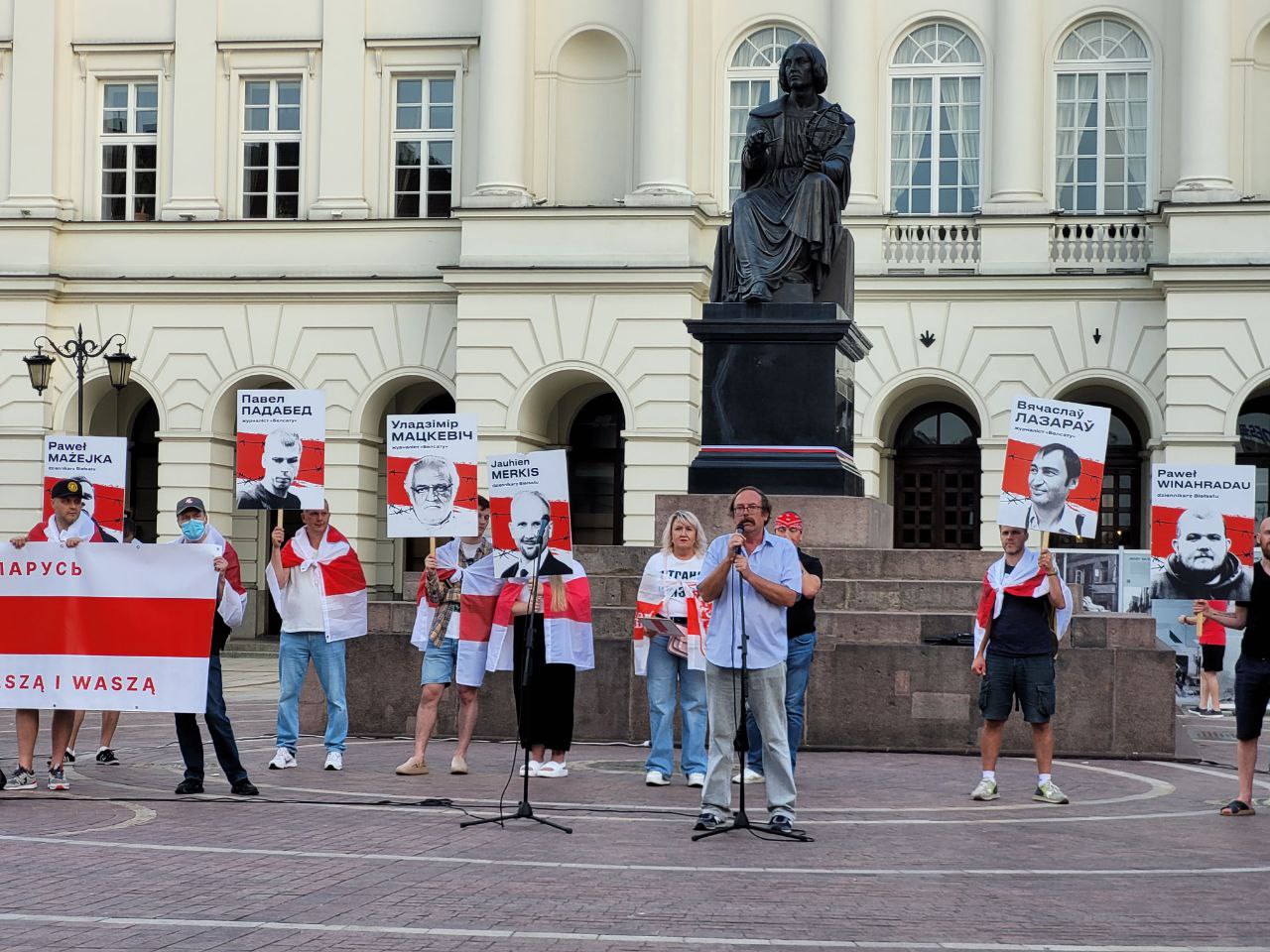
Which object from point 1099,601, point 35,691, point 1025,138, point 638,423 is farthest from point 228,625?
point 1025,138

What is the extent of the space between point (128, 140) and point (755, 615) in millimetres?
31028

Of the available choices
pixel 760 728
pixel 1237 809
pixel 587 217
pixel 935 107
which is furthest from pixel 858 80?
pixel 760 728

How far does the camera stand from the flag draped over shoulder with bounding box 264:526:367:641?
15.8m

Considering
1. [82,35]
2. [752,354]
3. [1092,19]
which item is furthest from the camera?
[82,35]

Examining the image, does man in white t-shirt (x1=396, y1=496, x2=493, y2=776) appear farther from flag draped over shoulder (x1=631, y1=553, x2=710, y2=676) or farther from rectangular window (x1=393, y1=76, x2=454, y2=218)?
rectangular window (x1=393, y1=76, x2=454, y2=218)

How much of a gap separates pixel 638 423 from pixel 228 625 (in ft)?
77.2

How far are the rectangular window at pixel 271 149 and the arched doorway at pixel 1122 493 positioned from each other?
15727 millimetres

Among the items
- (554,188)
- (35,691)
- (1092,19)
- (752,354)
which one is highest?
(1092,19)

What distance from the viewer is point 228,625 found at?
14.0 metres

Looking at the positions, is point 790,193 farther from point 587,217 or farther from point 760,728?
point 587,217

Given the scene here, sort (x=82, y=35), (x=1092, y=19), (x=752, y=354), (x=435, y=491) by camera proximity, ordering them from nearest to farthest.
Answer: (x=435, y=491) < (x=752, y=354) < (x=1092, y=19) < (x=82, y=35)

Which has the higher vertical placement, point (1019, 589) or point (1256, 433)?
point (1256, 433)

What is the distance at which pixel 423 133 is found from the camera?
Answer: 1560 inches

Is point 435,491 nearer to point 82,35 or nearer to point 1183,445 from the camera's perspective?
point 1183,445
